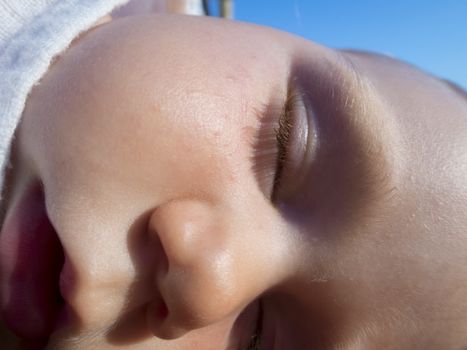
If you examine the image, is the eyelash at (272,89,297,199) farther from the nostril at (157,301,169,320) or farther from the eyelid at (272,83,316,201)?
the nostril at (157,301,169,320)

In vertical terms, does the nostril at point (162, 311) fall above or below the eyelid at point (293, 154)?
below

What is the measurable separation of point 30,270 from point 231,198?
0.23 metres

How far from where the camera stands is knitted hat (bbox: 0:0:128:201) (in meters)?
0.56

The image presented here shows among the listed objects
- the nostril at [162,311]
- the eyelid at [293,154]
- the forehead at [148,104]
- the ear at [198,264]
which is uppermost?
the forehead at [148,104]

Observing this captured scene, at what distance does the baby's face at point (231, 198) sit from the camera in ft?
1.70

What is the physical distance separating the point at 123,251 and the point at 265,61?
1.00 ft

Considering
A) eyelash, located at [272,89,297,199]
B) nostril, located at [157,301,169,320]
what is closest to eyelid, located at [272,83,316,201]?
eyelash, located at [272,89,297,199]

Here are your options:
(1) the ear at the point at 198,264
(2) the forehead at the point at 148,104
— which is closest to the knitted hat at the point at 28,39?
(2) the forehead at the point at 148,104

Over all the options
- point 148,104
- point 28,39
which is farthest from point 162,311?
point 28,39

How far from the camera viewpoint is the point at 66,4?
27.5 inches

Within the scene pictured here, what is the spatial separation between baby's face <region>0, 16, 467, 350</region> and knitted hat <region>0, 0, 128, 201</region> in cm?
2

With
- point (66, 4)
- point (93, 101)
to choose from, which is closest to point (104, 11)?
point (66, 4)

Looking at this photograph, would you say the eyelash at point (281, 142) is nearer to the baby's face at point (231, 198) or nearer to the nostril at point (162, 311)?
the baby's face at point (231, 198)

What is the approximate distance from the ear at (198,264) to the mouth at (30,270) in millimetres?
114
